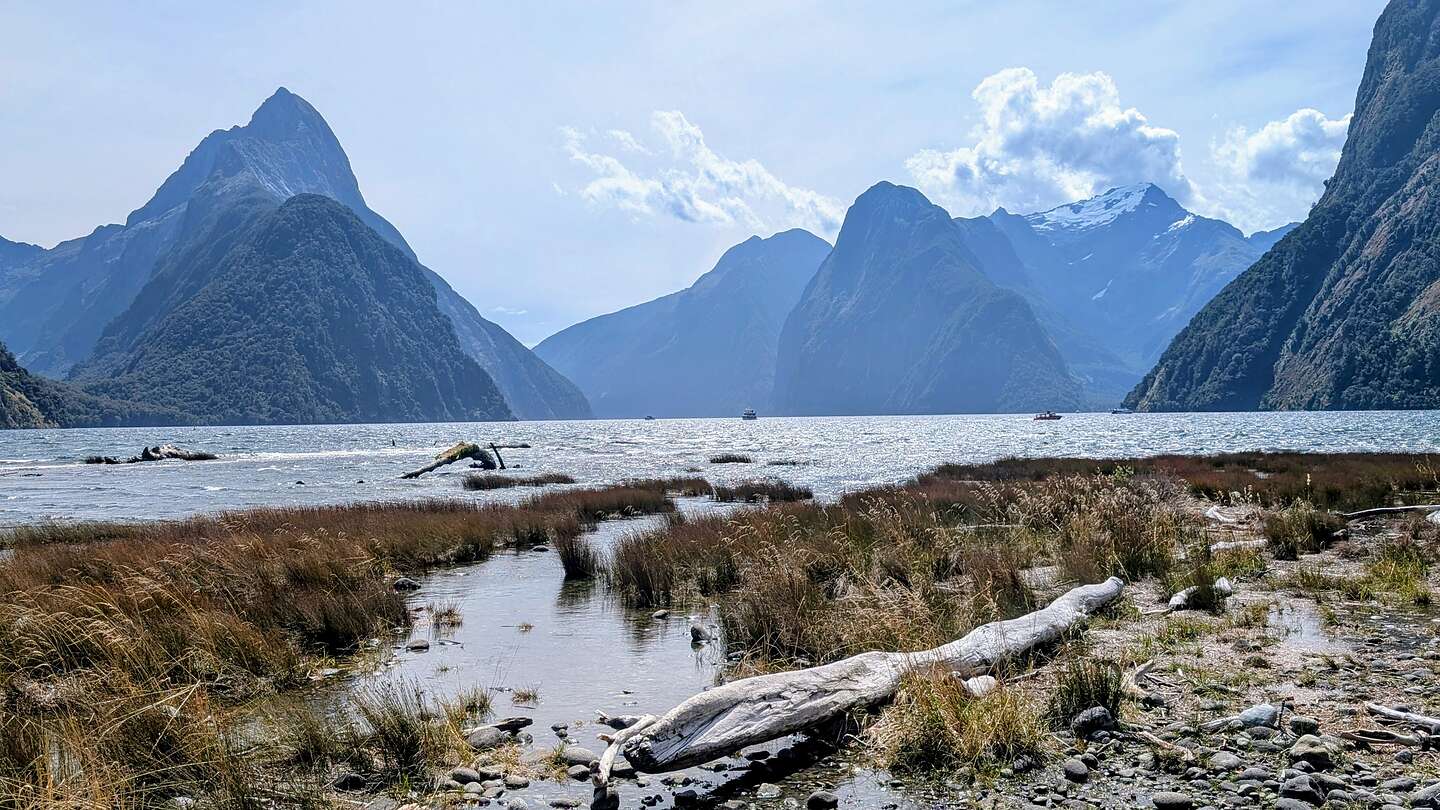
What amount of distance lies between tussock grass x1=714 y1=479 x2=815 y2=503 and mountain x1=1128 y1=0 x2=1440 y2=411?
139104mm

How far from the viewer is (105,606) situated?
29.9ft

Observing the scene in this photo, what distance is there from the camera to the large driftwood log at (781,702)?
5535 millimetres

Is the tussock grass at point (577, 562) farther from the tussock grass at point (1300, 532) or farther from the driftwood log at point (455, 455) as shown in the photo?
the driftwood log at point (455, 455)

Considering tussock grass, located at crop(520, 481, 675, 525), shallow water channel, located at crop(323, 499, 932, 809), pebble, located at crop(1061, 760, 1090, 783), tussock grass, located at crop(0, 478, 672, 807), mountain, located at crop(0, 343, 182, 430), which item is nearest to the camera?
tussock grass, located at crop(0, 478, 672, 807)

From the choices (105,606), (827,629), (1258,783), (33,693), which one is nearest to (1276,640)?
(1258,783)

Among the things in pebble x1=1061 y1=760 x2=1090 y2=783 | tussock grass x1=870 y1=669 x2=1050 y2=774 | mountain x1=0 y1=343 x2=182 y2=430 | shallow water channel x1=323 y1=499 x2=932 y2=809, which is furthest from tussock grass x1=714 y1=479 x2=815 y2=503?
mountain x1=0 y1=343 x2=182 y2=430

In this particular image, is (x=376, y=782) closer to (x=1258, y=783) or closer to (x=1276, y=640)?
(x=1258, y=783)

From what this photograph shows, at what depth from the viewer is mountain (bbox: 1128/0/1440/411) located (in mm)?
132125

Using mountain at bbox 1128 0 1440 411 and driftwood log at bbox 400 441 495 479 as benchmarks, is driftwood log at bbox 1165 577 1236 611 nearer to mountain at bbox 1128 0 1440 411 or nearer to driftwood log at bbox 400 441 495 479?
driftwood log at bbox 400 441 495 479

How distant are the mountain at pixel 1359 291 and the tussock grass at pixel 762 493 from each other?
456ft

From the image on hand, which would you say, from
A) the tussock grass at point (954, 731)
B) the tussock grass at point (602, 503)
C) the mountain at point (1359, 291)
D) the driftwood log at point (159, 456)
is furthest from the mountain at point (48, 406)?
the mountain at point (1359, 291)

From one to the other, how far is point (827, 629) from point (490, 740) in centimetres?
348

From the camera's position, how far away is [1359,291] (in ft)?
488

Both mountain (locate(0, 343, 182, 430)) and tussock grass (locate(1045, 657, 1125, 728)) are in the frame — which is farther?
mountain (locate(0, 343, 182, 430))
